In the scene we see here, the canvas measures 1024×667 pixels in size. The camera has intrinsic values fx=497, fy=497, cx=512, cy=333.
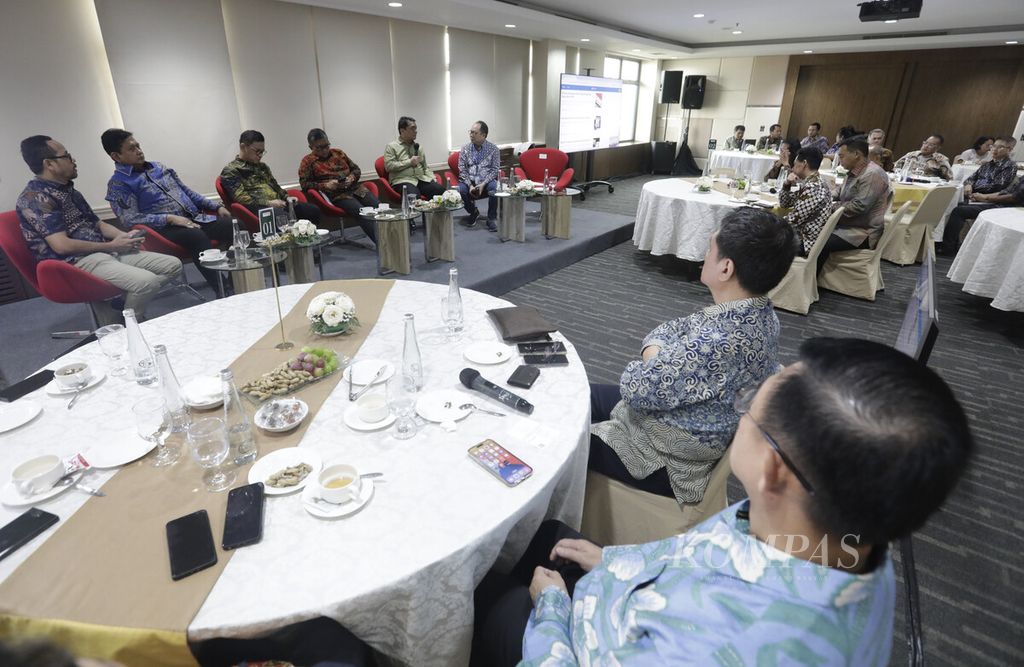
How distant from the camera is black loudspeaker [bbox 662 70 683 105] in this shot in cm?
1095

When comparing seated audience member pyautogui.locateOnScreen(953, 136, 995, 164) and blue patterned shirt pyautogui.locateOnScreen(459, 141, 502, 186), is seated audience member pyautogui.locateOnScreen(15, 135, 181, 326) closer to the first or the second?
blue patterned shirt pyautogui.locateOnScreen(459, 141, 502, 186)

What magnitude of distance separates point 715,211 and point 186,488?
425cm

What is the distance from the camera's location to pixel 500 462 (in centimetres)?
118

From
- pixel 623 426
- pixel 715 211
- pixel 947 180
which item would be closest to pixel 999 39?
pixel 947 180

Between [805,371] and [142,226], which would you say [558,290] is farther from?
[805,371]

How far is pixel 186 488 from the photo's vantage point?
43.8 inches

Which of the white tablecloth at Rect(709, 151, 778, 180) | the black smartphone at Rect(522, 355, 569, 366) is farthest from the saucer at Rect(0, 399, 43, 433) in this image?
the white tablecloth at Rect(709, 151, 778, 180)

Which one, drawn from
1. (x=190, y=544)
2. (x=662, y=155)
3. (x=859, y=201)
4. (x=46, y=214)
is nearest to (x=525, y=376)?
(x=190, y=544)

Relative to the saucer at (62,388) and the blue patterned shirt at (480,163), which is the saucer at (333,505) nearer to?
the saucer at (62,388)

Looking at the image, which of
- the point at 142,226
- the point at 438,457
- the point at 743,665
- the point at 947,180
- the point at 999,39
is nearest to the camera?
the point at 743,665

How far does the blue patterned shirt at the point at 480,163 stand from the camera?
5.86 m

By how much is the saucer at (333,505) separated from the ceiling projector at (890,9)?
7.19 metres

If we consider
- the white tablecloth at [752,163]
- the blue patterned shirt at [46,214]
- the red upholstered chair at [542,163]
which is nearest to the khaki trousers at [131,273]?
the blue patterned shirt at [46,214]

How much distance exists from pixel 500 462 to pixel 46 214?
334cm
